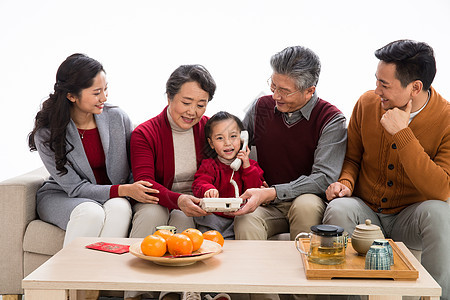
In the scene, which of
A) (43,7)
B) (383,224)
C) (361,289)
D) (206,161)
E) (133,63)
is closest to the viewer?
(361,289)

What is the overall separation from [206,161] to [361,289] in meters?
1.12

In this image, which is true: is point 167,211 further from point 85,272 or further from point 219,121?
point 85,272

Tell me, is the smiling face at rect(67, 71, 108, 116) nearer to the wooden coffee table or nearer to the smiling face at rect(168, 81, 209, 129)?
the smiling face at rect(168, 81, 209, 129)

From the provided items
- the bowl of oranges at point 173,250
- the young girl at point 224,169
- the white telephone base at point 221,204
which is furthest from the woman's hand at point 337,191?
the bowl of oranges at point 173,250

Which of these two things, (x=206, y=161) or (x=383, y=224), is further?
(x=206, y=161)

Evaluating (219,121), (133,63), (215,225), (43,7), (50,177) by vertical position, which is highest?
(43,7)

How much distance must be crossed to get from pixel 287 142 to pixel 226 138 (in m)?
0.30

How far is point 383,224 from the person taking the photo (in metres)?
2.37

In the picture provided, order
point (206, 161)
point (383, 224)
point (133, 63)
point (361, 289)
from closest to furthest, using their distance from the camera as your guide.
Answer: point (361, 289), point (383, 224), point (206, 161), point (133, 63)

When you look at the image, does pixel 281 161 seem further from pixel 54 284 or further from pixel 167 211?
pixel 54 284

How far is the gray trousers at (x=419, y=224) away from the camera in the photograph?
2.06 metres

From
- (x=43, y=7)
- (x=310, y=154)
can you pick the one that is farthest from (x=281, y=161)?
(x=43, y=7)

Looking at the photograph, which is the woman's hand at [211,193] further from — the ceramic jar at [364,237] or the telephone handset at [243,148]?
the ceramic jar at [364,237]

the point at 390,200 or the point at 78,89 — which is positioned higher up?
the point at 78,89
